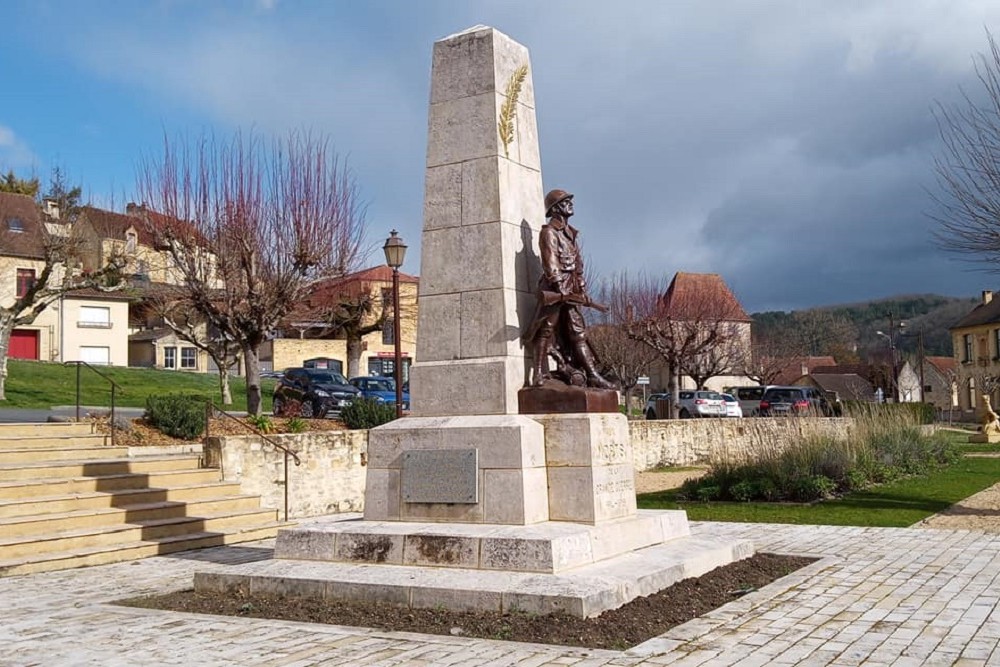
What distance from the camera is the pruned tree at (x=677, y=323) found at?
1575 inches

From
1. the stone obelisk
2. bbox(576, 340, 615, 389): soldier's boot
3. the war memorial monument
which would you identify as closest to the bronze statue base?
the war memorial monument

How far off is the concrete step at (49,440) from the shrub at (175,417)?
1529 millimetres

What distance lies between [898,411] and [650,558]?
55.3 feet

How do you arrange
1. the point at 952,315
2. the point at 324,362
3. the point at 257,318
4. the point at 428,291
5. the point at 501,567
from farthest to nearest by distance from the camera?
the point at 952,315, the point at 324,362, the point at 257,318, the point at 428,291, the point at 501,567

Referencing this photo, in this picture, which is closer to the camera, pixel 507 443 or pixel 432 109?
pixel 507 443

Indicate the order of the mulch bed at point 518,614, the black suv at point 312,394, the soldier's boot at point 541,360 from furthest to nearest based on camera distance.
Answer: the black suv at point 312,394 → the soldier's boot at point 541,360 → the mulch bed at point 518,614

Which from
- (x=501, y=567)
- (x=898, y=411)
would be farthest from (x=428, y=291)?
(x=898, y=411)

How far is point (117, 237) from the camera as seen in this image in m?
29.2

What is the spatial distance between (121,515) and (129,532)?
0.51 meters

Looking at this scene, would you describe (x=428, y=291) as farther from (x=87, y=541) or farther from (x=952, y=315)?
(x=952, y=315)

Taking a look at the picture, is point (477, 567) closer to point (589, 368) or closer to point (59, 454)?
point (589, 368)

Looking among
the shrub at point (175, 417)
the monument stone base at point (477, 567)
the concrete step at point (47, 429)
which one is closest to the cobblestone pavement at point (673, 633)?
the monument stone base at point (477, 567)

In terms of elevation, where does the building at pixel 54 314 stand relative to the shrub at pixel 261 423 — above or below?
above

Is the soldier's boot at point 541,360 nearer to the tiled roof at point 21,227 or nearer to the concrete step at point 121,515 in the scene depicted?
the concrete step at point 121,515
